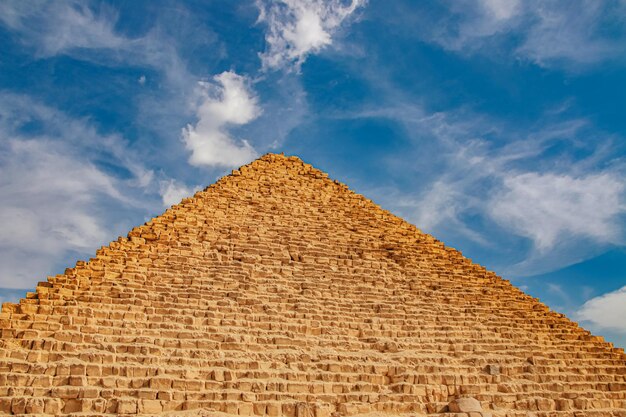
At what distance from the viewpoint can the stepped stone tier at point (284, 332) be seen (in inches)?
340

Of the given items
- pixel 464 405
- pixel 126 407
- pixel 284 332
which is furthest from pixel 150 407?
pixel 464 405

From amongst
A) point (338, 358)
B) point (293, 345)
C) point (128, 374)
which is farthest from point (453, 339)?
point (128, 374)

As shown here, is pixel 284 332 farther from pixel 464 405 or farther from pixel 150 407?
pixel 464 405

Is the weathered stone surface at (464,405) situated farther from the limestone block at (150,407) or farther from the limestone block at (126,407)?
the limestone block at (126,407)

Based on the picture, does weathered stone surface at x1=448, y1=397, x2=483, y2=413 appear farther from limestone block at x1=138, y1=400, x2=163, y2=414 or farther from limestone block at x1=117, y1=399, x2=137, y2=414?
limestone block at x1=117, y1=399, x2=137, y2=414

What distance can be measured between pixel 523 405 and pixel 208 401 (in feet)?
20.8

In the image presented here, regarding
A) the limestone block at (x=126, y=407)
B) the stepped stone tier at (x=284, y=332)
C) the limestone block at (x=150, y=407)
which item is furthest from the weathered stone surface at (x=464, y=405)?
the limestone block at (x=126, y=407)

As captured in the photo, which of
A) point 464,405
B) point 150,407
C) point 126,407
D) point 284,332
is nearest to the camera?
point 126,407

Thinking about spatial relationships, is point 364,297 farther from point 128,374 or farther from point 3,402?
point 3,402

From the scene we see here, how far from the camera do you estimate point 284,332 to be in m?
10.7

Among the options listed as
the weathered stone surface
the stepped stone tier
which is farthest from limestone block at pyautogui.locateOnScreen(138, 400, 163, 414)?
the weathered stone surface

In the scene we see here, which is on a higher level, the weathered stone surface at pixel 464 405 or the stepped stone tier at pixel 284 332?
the stepped stone tier at pixel 284 332

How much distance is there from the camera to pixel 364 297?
41.9 ft

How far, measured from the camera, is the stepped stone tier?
8625 millimetres
